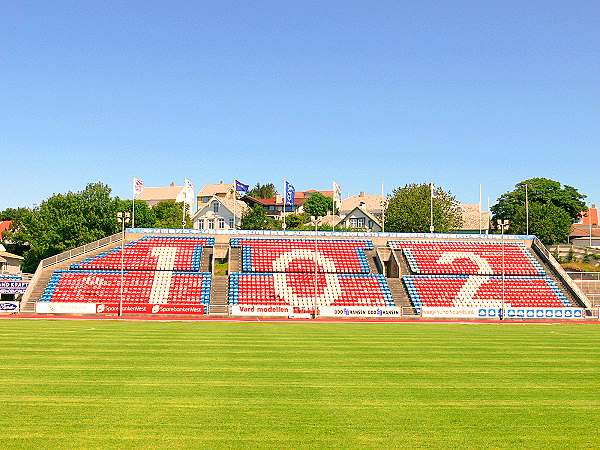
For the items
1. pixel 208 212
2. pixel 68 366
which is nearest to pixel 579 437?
pixel 68 366

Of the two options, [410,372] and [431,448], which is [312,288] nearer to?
[410,372]

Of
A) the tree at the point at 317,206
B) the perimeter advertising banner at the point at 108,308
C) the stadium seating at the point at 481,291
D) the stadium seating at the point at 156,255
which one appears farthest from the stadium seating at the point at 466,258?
the tree at the point at 317,206

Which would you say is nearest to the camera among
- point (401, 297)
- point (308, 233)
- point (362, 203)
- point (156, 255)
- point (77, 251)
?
point (401, 297)

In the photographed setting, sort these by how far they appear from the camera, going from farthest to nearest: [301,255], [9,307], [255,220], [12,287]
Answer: [255,220], [301,255], [12,287], [9,307]

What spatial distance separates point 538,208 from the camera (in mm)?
100312

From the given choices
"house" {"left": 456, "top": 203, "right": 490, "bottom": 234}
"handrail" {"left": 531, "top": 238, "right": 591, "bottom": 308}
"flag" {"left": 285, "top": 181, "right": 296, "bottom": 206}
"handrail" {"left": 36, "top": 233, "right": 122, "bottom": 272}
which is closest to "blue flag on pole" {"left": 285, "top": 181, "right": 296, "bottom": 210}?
"flag" {"left": 285, "top": 181, "right": 296, "bottom": 206}

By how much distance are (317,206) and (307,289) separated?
328 ft

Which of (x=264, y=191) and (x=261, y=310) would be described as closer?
(x=261, y=310)

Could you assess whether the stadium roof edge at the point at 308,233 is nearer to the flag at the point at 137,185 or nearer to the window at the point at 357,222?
the flag at the point at 137,185

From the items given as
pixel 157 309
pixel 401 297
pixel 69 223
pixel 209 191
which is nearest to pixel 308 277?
pixel 401 297

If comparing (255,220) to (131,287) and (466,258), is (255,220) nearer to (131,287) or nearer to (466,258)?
(466,258)

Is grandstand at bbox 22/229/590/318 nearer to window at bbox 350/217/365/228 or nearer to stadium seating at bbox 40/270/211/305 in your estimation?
stadium seating at bbox 40/270/211/305

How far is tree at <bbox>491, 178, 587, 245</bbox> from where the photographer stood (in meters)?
97.8

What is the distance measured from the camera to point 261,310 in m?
54.4
